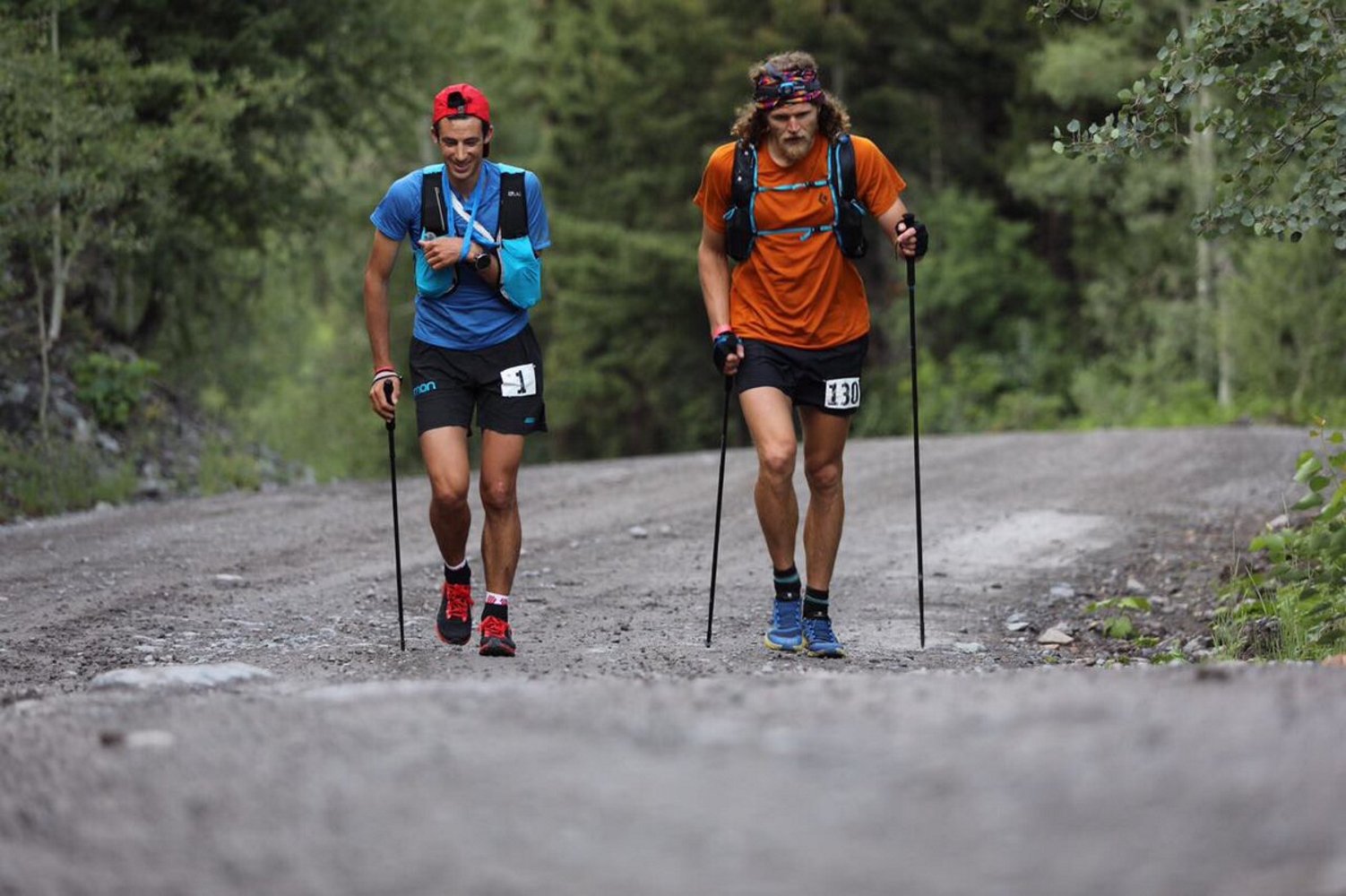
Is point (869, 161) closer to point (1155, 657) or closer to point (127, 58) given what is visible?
point (1155, 657)

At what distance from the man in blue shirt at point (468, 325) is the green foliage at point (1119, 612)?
3339mm

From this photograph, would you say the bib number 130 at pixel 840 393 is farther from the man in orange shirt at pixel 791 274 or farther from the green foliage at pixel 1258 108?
the green foliage at pixel 1258 108

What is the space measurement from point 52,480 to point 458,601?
7875mm

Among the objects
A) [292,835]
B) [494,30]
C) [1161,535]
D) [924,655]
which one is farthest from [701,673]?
[494,30]

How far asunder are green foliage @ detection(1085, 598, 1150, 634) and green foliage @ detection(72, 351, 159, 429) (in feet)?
36.0

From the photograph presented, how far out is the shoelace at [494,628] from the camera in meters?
7.63

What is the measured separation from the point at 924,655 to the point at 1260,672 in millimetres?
3204

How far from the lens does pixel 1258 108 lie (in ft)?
29.0

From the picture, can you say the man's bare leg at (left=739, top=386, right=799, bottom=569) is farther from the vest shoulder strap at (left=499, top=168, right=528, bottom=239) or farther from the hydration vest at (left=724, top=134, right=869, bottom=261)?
the vest shoulder strap at (left=499, top=168, right=528, bottom=239)

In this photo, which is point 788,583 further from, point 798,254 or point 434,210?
point 434,210

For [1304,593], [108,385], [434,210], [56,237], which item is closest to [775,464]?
[434,210]

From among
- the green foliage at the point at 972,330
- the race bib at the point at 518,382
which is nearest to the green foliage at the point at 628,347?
the green foliage at the point at 972,330

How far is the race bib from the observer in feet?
25.0

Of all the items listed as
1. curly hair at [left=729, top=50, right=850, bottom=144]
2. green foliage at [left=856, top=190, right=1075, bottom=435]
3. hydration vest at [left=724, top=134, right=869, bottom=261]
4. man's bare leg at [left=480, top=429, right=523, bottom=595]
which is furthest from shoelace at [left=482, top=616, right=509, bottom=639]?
green foliage at [left=856, top=190, right=1075, bottom=435]
